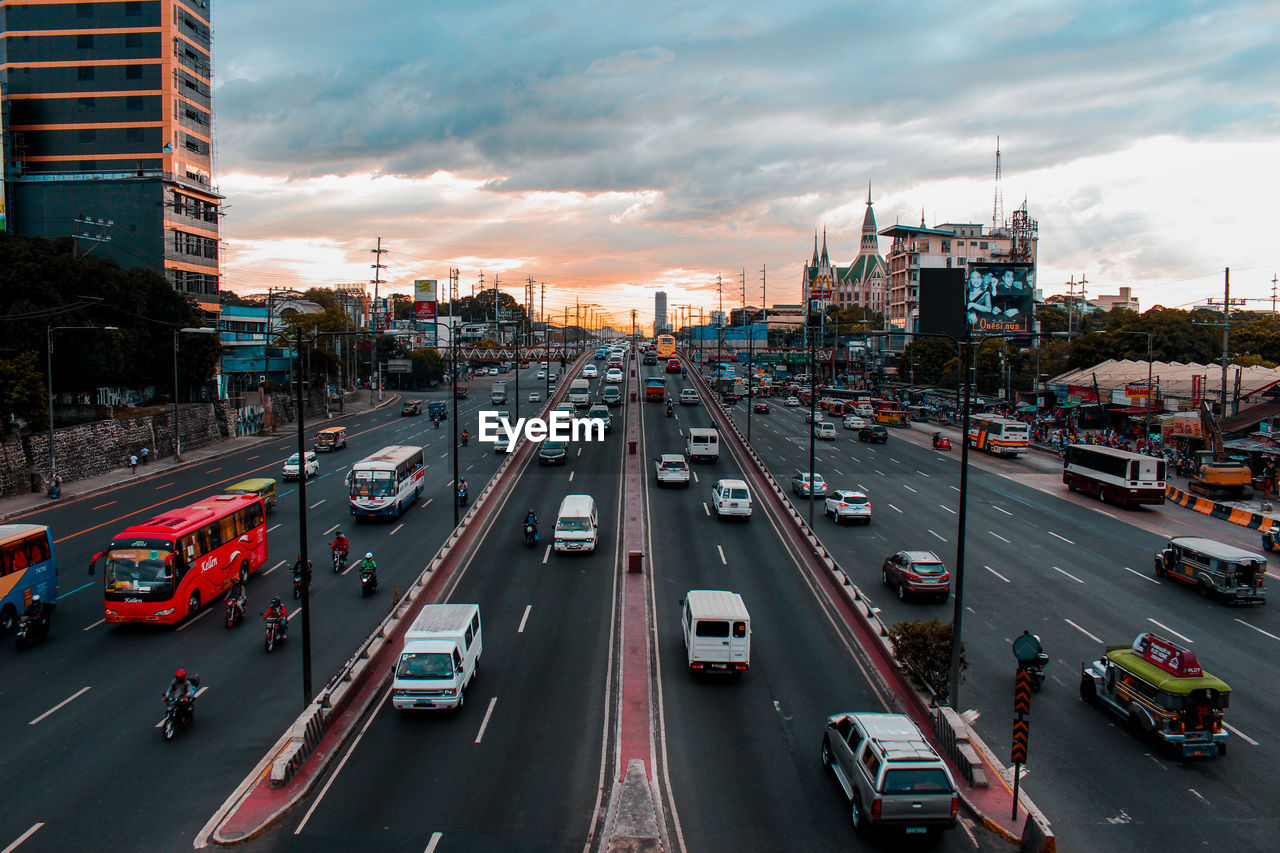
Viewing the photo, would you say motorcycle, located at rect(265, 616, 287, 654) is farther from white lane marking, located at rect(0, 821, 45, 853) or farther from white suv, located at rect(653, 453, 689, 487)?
white suv, located at rect(653, 453, 689, 487)

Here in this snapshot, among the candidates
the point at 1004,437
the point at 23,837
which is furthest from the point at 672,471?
the point at 23,837

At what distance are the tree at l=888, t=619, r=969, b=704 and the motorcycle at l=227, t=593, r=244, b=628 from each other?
63.5 ft

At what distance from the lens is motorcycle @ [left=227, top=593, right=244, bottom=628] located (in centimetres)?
2525

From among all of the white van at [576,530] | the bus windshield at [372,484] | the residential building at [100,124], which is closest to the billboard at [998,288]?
the white van at [576,530]

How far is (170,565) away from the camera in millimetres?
24641

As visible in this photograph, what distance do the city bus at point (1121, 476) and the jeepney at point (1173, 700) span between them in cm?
2872

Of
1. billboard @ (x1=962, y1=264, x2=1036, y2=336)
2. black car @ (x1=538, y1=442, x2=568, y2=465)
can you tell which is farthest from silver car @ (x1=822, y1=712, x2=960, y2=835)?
billboard @ (x1=962, y1=264, x2=1036, y2=336)

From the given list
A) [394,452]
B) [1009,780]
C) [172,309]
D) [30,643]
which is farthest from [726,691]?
[172,309]

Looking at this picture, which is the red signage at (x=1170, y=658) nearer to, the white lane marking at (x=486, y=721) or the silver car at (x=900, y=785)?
the silver car at (x=900, y=785)

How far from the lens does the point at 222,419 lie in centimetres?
7056

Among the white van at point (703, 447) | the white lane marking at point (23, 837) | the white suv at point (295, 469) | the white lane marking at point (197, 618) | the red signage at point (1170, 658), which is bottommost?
the white lane marking at point (197, 618)

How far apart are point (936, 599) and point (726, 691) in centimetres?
1085

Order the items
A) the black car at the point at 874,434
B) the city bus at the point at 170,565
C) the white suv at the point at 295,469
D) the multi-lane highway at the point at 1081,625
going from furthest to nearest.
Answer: the black car at the point at 874,434, the white suv at the point at 295,469, the city bus at the point at 170,565, the multi-lane highway at the point at 1081,625

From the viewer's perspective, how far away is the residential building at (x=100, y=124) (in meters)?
79.5
